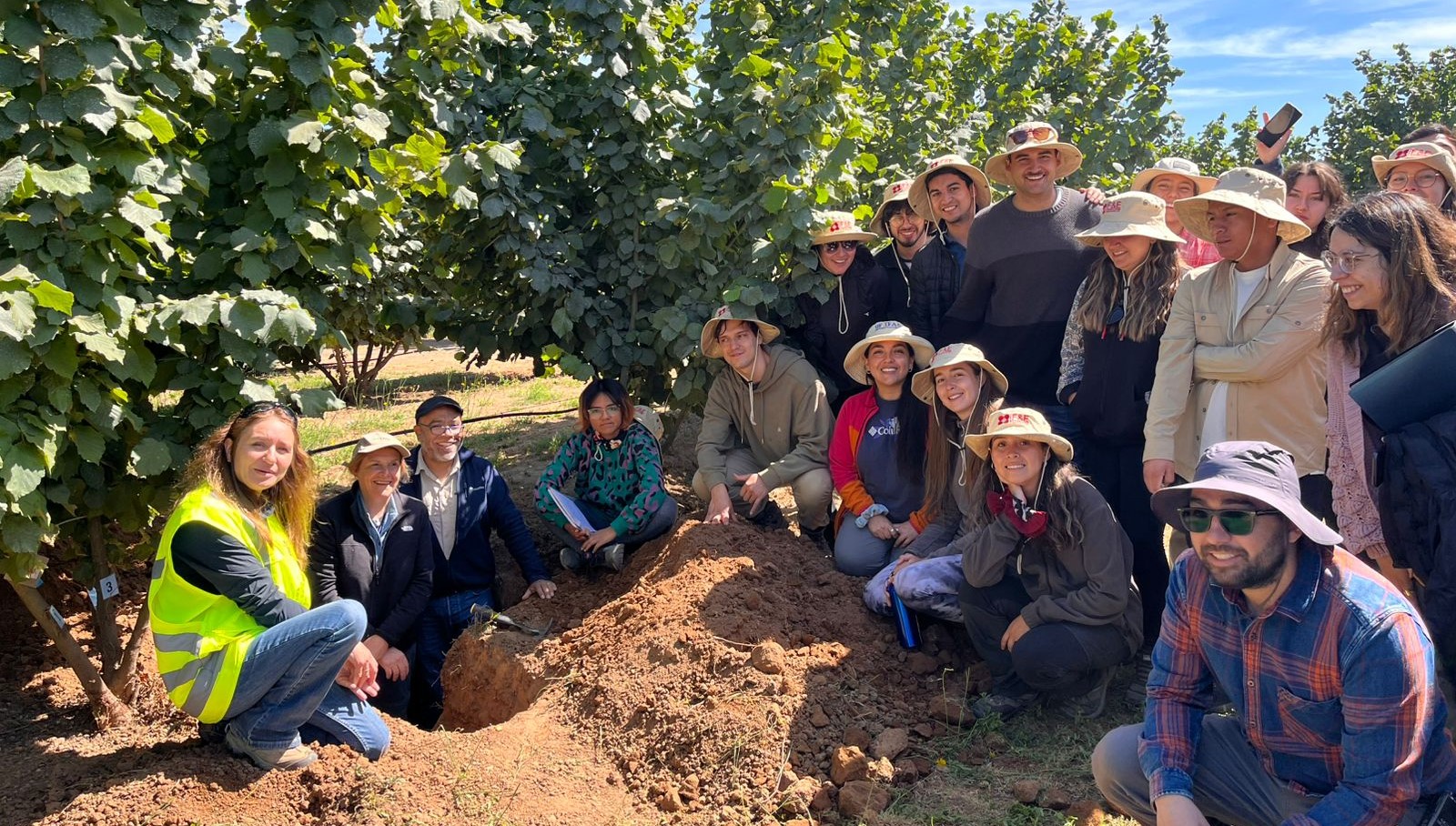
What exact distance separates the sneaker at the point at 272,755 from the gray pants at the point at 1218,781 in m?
2.72

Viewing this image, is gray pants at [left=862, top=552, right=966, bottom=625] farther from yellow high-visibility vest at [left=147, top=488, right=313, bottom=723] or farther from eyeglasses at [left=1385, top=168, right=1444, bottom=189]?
yellow high-visibility vest at [left=147, top=488, right=313, bottom=723]

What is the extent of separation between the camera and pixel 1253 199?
3.78 m

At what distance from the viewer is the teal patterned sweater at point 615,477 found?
17.8 ft

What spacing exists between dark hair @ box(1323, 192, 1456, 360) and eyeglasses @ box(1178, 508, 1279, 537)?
1.11 metres

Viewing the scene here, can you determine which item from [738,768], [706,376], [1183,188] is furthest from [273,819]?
[1183,188]

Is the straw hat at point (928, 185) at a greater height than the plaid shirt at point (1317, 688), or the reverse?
the straw hat at point (928, 185)

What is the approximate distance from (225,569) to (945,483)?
2993mm

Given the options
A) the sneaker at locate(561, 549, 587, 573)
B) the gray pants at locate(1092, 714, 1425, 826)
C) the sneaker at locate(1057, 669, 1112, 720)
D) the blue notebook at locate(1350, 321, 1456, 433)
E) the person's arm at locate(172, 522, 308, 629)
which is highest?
the blue notebook at locate(1350, 321, 1456, 433)

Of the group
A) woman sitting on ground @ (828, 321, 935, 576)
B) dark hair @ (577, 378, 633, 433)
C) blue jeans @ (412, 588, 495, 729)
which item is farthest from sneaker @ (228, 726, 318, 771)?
woman sitting on ground @ (828, 321, 935, 576)

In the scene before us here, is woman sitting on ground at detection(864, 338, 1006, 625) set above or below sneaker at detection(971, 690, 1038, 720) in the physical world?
above

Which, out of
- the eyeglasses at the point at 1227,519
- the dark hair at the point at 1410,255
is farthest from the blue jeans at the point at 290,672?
the dark hair at the point at 1410,255

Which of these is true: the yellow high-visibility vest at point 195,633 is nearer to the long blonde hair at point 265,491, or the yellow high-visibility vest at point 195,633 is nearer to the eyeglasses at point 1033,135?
the long blonde hair at point 265,491

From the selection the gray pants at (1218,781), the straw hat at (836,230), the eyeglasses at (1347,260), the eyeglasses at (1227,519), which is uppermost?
the straw hat at (836,230)

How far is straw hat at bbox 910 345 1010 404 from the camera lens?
4.41 m
